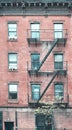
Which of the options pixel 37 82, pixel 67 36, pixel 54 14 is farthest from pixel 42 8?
pixel 37 82

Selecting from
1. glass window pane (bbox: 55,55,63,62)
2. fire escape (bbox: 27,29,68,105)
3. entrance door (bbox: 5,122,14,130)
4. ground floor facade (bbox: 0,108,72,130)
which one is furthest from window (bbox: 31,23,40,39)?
entrance door (bbox: 5,122,14,130)

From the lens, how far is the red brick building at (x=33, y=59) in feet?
112

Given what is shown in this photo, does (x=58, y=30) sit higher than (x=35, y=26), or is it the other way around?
(x=35, y=26)

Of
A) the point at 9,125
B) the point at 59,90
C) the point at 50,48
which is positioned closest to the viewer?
the point at 50,48

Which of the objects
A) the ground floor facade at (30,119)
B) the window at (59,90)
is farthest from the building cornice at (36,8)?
the ground floor facade at (30,119)

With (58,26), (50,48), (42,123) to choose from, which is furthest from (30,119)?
(58,26)

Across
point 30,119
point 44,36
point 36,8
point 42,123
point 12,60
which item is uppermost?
point 36,8

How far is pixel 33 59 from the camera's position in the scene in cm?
3459

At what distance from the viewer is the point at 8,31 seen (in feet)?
113

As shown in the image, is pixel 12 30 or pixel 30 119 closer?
pixel 30 119

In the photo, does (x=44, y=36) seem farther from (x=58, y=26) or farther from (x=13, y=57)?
(x=13, y=57)

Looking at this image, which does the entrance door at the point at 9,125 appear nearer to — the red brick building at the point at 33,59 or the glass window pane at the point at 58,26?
the red brick building at the point at 33,59

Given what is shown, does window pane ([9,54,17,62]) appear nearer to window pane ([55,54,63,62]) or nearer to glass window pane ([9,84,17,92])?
glass window pane ([9,84,17,92])

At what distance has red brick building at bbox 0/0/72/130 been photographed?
34156 mm
